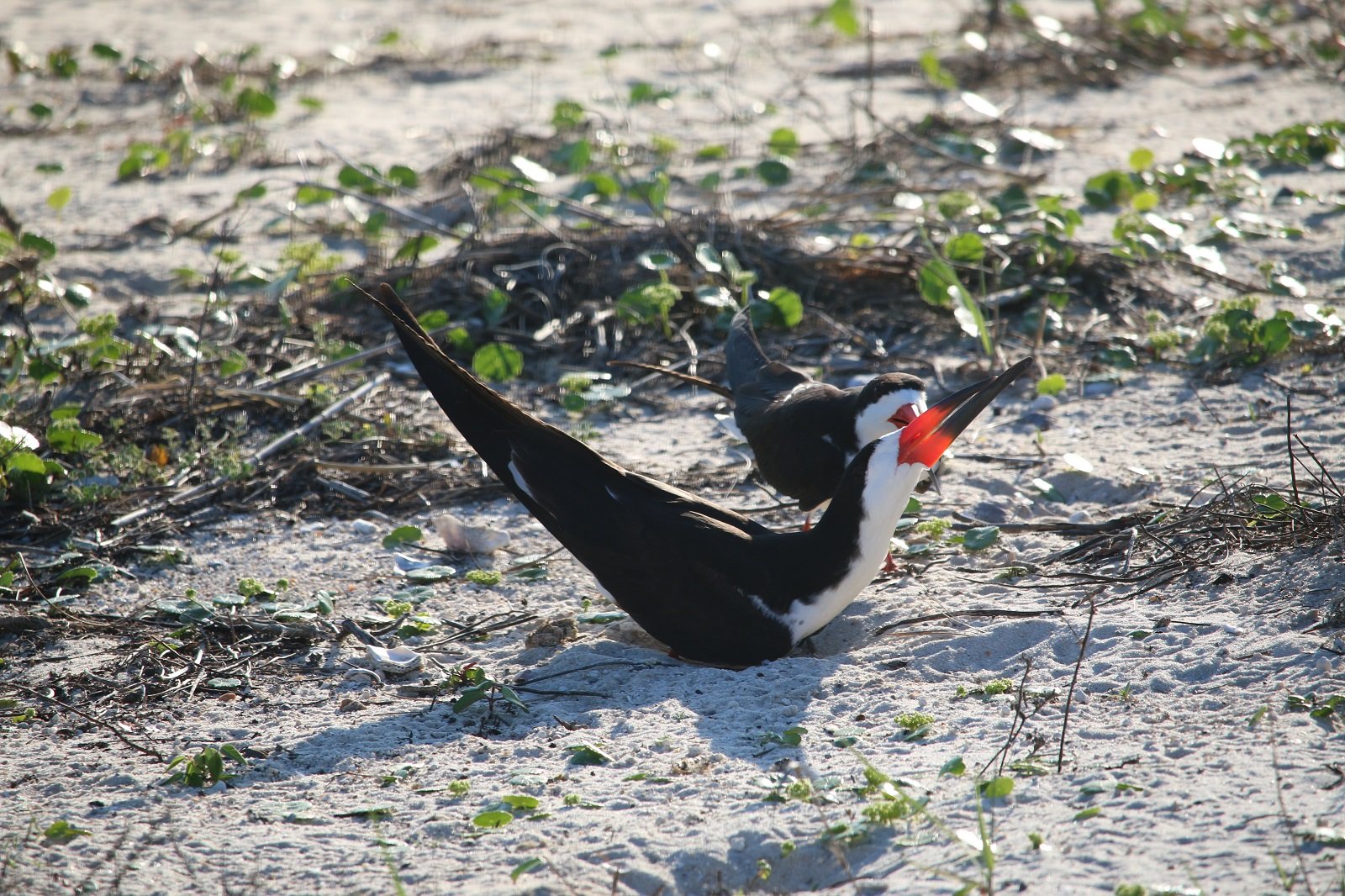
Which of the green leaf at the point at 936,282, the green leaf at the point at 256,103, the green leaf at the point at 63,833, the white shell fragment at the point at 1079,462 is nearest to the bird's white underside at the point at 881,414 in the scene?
the white shell fragment at the point at 1079,462

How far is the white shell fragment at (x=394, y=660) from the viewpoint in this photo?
151 inches

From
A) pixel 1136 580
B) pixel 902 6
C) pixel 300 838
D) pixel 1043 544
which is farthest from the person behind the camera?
pixel 902 6

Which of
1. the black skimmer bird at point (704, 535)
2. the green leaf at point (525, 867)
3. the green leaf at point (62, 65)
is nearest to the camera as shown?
the green leaf at point (525, 867)

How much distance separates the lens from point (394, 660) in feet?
12.6

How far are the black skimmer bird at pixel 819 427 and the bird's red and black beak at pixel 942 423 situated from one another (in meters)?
0.53

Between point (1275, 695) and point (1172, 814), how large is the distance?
615 mm

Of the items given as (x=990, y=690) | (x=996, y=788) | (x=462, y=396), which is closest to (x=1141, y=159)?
(x=990, y=690)

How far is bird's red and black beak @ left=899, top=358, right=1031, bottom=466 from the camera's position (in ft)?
12.4

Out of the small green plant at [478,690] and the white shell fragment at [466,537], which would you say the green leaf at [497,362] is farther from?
the small green plant at [478,690]

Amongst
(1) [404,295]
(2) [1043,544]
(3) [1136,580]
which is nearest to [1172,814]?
(3) [1136,580]

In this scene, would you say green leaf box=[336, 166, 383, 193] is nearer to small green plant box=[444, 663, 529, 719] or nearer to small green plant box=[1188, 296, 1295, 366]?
small green plant box=[444, 663, 529, 719]

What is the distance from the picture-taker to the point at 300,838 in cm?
299

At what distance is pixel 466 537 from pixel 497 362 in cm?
152

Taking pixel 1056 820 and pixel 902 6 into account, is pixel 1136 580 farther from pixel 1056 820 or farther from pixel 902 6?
pixel 902 6
